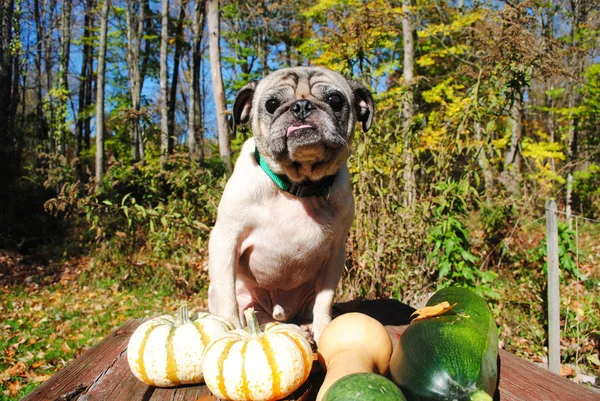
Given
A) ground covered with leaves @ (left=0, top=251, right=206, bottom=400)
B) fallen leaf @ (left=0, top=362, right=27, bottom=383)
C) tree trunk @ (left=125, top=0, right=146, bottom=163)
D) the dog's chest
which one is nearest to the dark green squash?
the dog's chest

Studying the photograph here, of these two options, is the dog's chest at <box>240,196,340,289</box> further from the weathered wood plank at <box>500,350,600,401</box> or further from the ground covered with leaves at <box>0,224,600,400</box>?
the ground covered with leaves at <box>0,224,600,400</box>

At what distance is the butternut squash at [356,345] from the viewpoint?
1.79 metres

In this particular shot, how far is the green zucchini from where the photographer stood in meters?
1.43

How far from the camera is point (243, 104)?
2686 mm

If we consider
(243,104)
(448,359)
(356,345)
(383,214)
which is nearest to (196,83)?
(383,214)

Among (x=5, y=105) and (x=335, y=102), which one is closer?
(x=335, y=102)

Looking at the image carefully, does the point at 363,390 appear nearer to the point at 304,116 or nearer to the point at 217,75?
the point at 304,116

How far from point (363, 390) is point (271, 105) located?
1686 mm

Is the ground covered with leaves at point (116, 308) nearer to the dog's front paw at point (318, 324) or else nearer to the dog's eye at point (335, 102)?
the dog's front paw at point (318, 324)

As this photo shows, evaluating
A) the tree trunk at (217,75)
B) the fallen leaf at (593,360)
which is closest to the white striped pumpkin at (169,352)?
the fallen leaf at (593,360)

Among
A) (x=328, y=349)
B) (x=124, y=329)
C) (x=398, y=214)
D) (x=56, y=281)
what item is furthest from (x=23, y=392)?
(x=56, y=281)

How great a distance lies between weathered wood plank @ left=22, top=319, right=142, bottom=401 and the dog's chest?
0.95 meters

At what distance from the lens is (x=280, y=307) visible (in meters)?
2.74

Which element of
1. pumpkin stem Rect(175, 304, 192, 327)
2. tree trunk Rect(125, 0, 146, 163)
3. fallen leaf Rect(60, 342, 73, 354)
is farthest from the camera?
tree trunk Rect(125, 0, 146, 163)
